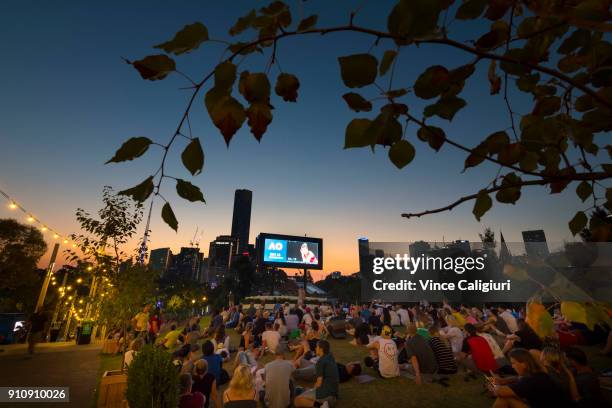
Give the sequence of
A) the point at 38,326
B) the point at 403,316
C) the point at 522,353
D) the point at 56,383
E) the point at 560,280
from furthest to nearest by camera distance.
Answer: the point at 403,316, the point at 38,326, the point at 56,383, the point at 522,353, the point at 560,280

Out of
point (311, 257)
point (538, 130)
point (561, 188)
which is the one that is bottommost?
point (561, 188)

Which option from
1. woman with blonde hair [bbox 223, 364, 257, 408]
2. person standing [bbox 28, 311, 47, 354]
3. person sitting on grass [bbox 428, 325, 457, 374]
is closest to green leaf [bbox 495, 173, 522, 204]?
woman with blonde hair [bbox 223, 364, 257, 408]

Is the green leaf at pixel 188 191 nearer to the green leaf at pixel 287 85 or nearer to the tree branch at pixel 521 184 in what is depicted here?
the green leaf at pixel 287 85

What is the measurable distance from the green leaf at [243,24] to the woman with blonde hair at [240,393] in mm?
5786

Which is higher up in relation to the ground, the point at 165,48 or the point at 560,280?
the point at 165,48

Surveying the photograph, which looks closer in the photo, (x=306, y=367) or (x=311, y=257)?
(x=306, y=367)

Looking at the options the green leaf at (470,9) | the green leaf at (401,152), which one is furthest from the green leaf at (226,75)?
the green leaf at (470,9)

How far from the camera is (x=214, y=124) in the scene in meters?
0.80

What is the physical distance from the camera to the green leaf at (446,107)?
3.15 ft

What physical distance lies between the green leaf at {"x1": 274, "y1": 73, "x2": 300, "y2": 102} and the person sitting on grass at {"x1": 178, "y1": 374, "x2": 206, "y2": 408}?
19.5ft

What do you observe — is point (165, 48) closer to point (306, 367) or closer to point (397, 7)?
point (397, 7)

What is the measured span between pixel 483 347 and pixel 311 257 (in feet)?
99.0

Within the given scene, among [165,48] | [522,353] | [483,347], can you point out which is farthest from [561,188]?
[483,347]

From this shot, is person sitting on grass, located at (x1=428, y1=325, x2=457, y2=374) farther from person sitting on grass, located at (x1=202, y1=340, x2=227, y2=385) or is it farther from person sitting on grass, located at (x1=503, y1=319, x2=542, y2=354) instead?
person sitting on grass, located at (x1=202, y1=340, x2=227, y2=385)
